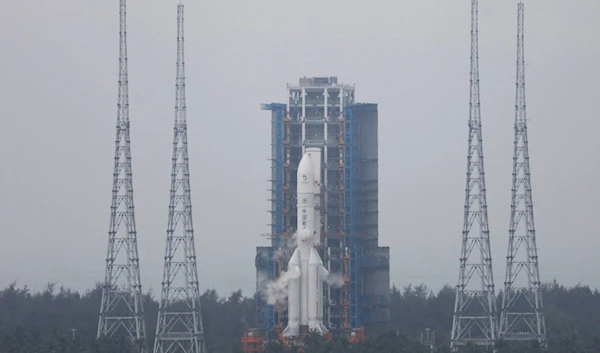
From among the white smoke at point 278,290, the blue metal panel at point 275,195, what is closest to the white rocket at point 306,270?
the white smoke at point 278,290

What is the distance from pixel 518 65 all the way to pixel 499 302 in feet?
102

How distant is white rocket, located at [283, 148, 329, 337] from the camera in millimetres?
104000

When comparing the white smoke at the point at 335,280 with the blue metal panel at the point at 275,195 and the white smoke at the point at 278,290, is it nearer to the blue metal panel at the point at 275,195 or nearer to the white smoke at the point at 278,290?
the white smoke at the point at 278,290

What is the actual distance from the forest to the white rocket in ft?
12.6

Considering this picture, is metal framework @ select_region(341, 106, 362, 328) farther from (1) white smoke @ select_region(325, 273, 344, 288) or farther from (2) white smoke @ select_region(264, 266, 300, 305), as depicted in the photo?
(2) white smoke @ select_region(264, 266, 300, 305)

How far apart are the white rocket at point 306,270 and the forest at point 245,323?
3.85 m

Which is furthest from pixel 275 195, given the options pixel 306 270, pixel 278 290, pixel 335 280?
pixel 306 270

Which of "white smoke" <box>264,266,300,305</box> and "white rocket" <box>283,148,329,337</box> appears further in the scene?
"white smoke" <box>264,266,300,305</box>

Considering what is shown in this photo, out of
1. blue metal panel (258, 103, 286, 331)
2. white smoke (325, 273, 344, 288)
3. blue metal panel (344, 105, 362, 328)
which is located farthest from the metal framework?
blue metal panel (258, 103, 286, 331)

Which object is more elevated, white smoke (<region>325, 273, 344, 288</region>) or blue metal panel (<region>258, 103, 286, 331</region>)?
blue metal panel (<region>258, 103, 286, 331</region>)

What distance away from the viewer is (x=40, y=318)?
124938 mm

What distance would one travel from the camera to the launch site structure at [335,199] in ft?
354

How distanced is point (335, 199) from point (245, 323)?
19.9 metres

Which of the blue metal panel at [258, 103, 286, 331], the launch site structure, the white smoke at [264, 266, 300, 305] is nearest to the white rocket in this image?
the white smoke at [264, 266, 300, 305]
